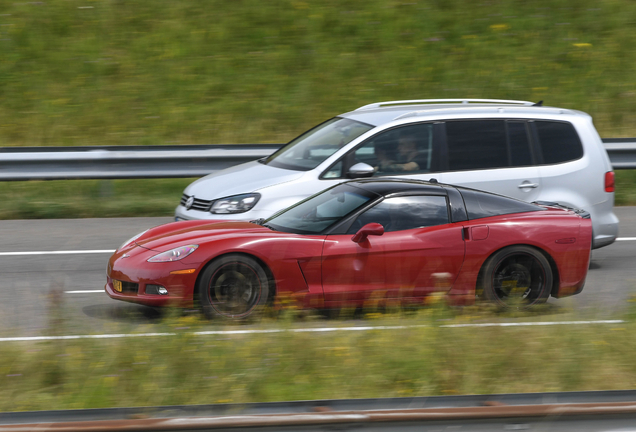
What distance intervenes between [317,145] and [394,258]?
117 inches

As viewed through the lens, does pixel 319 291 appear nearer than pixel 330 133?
Yes

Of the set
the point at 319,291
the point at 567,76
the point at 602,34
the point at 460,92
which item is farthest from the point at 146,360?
the point at 602,34

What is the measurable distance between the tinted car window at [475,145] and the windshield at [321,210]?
1921mm

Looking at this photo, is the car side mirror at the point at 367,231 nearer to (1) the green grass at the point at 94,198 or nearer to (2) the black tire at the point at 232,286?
(2) the black tire at the point at 232,286

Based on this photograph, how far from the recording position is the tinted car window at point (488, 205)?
21.7 ft

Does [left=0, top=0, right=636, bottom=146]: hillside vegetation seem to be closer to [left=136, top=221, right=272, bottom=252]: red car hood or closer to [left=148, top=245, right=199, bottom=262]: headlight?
[left=136, top=221, right=272, bottom=252]: red car hood

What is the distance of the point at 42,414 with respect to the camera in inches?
139

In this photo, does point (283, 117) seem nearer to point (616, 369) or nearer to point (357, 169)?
point (357, 169)

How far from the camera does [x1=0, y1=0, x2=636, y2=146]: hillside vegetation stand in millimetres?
15711

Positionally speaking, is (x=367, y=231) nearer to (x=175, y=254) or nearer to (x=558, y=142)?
(x=175, y=254)

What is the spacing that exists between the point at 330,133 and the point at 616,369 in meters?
5.12

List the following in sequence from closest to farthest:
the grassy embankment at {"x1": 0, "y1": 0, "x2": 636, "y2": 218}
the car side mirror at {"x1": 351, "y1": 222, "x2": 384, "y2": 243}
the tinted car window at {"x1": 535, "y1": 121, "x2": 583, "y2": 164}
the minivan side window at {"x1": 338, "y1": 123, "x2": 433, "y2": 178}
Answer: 1. the car side mirror at {"x1": 351, "y1": 222, "x2": 384, "y2": 243}
2. the minivan side window at {"x1": 338, "y1": 123, "x2": 433, "y2": 178}
3. the tinted car window at {"x1": 535, "y1": 121, "x2": 583, "y2": 164}
4. the grassy embankment at {"x1": 0, "y1": 0, "x2": 636, "y2": 218}

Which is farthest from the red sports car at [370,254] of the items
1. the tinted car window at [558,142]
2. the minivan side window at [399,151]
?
the tinted car window at [558,142]

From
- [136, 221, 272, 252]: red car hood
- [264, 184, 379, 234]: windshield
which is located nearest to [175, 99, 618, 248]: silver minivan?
[264, 184, 379, 234]: windshield
